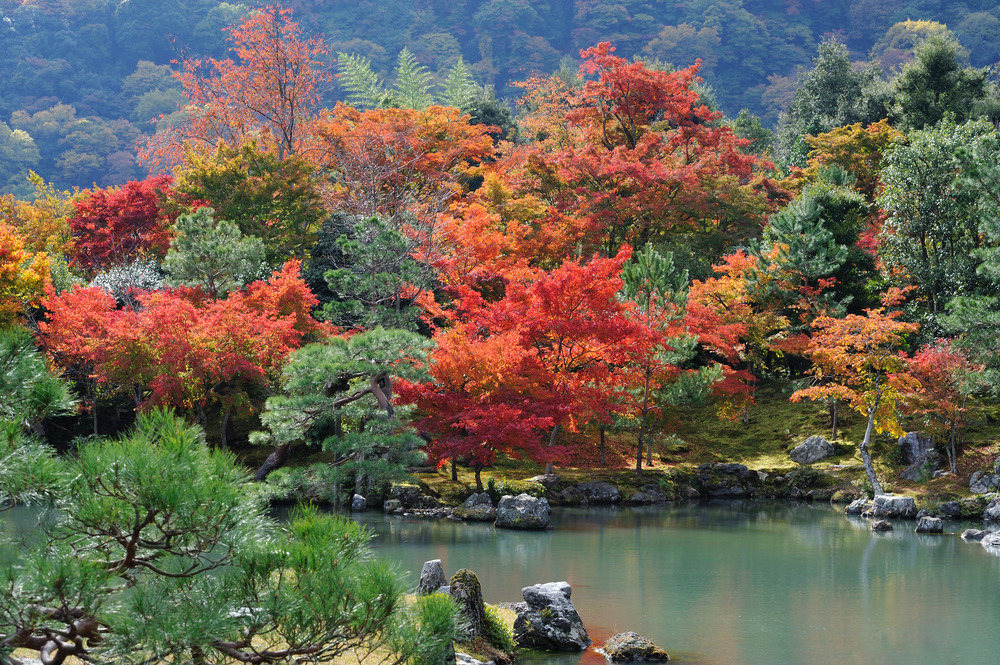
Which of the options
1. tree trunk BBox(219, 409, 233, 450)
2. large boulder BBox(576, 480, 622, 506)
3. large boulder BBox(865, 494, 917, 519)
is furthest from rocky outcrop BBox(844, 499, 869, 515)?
tree trunk BBox(219, 409, 233, 450)

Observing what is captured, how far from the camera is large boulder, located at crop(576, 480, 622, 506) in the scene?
16094 mm

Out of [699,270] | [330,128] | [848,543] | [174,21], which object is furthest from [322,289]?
[174,21]

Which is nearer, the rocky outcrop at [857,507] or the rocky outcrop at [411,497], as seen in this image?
the rocky outcrop at [411,497]

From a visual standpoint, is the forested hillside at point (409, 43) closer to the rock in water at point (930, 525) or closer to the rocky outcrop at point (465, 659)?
the rock in water at point (930, 525)

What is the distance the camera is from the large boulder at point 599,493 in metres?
16.1

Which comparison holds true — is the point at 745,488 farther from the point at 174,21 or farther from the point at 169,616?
the point at 174,21

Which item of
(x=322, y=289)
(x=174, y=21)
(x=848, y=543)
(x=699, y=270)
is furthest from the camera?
(x=174, y=21)

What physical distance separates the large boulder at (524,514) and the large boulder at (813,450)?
23.9ft

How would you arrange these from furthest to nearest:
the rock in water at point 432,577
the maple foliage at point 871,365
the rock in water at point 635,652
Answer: the maple foliage at point 871,365
the rock in water at point 432,577
the rock in water at point 635,652

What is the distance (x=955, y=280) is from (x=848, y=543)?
758cm

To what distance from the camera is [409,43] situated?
5947 cm

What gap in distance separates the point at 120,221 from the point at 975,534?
20.5 metres

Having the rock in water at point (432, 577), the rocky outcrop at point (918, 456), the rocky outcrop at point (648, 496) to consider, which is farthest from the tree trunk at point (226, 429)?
the rocky outcrop at point (918, 456)

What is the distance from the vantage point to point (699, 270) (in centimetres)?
2189
